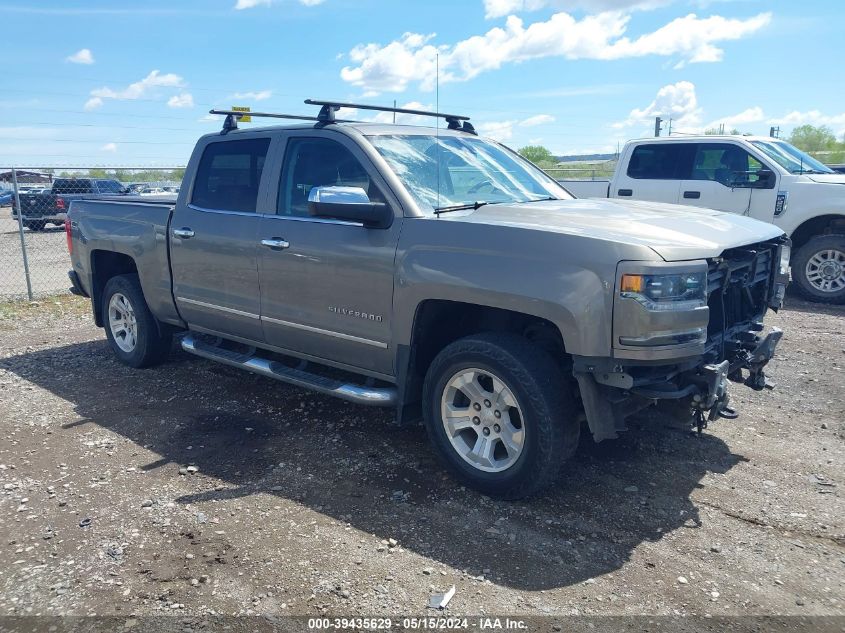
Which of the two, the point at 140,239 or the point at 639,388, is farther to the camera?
the point at 140,239

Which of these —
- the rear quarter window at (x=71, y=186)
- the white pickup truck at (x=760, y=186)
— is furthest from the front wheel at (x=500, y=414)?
the rear quarter window at (x=71, y=186)

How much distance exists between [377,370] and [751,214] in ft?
Answer: 23.2

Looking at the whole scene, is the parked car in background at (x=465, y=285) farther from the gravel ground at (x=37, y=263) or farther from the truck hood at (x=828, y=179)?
the gravel ground at (x=37, y=263)

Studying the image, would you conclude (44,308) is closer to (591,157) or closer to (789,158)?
(789,158)

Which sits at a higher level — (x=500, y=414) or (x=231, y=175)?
(x=231, y=175)

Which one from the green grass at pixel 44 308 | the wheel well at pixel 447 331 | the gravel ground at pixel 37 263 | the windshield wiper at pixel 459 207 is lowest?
the gravel ground at pixel 37 263

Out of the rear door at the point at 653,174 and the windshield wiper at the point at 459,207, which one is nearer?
the windshield wiper at the point at 459,207

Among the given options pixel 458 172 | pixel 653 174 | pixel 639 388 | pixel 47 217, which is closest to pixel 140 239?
pixel 458 172

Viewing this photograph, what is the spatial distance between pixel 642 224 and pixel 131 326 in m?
4.75

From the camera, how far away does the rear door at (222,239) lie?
5.07 m

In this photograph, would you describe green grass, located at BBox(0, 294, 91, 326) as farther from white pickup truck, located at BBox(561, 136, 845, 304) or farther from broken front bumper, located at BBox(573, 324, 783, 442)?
broken front bumper, located at BBox(573, 324, 783, 442)

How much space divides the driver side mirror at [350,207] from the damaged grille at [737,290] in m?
1.81

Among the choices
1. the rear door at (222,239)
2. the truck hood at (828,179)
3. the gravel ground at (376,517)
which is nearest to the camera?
the gravel ground at (376,517)

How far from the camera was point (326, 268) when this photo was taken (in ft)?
14.7
